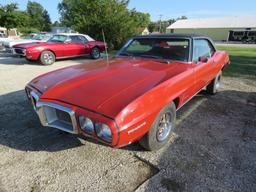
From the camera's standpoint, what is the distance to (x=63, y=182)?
233 cm

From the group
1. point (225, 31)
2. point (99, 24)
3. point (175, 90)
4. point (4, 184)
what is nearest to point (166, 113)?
point (175, 90)

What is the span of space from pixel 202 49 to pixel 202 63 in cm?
54

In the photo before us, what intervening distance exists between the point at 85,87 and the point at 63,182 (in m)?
1.13

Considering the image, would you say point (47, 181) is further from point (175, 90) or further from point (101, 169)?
point (175, 90)

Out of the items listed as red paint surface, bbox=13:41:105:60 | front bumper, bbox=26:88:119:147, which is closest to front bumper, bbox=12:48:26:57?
red paint surface, bbox=13:41:105:60

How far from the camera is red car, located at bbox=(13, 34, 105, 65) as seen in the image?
8.88 m

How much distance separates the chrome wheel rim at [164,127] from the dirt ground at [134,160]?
18 cm

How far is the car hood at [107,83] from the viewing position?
2256 mm

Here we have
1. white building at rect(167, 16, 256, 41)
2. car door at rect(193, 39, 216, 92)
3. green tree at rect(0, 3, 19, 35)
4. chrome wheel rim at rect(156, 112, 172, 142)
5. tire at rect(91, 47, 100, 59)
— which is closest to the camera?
chrome wheel rim at rect(156, 112, 172, 142)

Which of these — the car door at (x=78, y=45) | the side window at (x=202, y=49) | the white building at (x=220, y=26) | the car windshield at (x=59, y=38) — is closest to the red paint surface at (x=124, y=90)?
the side window at (x=202, y=49)

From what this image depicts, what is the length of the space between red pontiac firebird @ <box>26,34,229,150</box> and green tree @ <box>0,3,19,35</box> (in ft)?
94.3

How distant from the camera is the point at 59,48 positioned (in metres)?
9.67

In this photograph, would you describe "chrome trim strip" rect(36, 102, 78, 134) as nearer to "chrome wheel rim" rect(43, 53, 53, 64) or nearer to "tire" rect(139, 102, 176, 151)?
"tire" rect(139, 102, 176, 151)

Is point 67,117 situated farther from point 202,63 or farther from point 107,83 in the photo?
point 202,63
